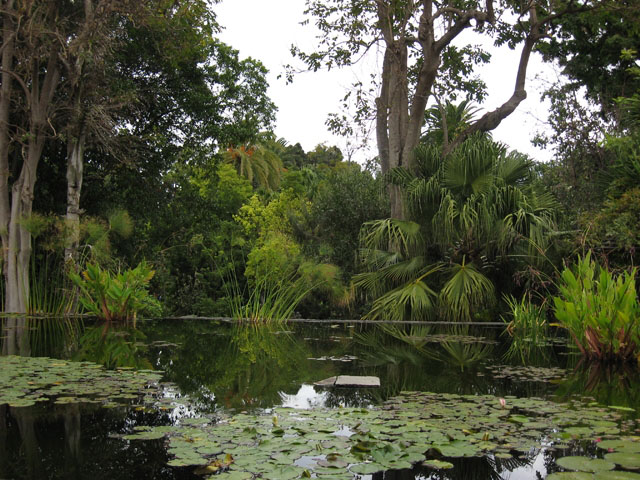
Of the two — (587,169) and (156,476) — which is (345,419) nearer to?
(156,476)

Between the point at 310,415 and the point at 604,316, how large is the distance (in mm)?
2729

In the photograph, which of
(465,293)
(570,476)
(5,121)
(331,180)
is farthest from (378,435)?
(331,180)

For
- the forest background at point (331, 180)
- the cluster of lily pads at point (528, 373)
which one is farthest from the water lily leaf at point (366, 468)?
the forest background at point (331, 180)

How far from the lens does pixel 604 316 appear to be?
454cm

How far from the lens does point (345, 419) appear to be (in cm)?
297

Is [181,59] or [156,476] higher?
[181,59]

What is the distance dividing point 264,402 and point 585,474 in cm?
184

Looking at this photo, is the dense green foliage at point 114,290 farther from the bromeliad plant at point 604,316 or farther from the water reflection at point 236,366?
the bromeliad plant at point 604,316

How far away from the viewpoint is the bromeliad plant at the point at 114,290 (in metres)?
7.68

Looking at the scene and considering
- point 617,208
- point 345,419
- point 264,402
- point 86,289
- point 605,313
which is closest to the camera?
point 345,419

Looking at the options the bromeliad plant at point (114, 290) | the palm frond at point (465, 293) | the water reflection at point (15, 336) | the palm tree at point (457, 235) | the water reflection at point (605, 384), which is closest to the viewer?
the water reflection at point (605, 384)

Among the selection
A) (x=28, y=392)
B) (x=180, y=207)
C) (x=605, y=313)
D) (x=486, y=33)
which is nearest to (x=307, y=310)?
(x=180, y=207)

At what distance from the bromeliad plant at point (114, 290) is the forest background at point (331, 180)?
49cm

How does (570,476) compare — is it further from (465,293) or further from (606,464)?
(465,293)
